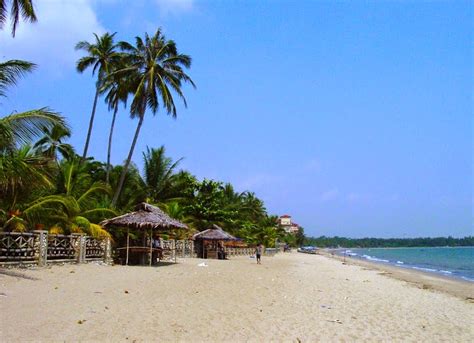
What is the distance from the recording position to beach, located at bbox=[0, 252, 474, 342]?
6.77 m

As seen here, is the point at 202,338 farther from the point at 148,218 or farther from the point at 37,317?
the point at 148,218

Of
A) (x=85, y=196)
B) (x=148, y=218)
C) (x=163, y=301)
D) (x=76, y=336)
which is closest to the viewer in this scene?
(x=76, y=336)

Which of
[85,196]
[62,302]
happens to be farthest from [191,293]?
[85,196]

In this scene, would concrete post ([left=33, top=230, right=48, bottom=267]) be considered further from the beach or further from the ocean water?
the ocean water

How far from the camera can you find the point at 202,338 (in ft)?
21.7

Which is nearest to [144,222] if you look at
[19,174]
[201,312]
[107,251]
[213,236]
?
[107,251]

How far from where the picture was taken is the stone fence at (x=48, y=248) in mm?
13352

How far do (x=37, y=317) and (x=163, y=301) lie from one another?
2.84 m

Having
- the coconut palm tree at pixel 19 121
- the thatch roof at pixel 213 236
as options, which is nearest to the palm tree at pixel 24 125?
the coconut palm tree at pixel 19 121

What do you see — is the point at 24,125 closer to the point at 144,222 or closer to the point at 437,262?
the point at 144,222

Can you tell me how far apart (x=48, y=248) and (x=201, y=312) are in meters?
8.48

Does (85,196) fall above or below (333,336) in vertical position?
above

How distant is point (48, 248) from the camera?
14984 mm

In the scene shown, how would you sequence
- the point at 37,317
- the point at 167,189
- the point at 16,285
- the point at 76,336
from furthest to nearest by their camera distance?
the point at 167,189 < the point at 16,285 < the point at 37,317 < the point at 76,336
